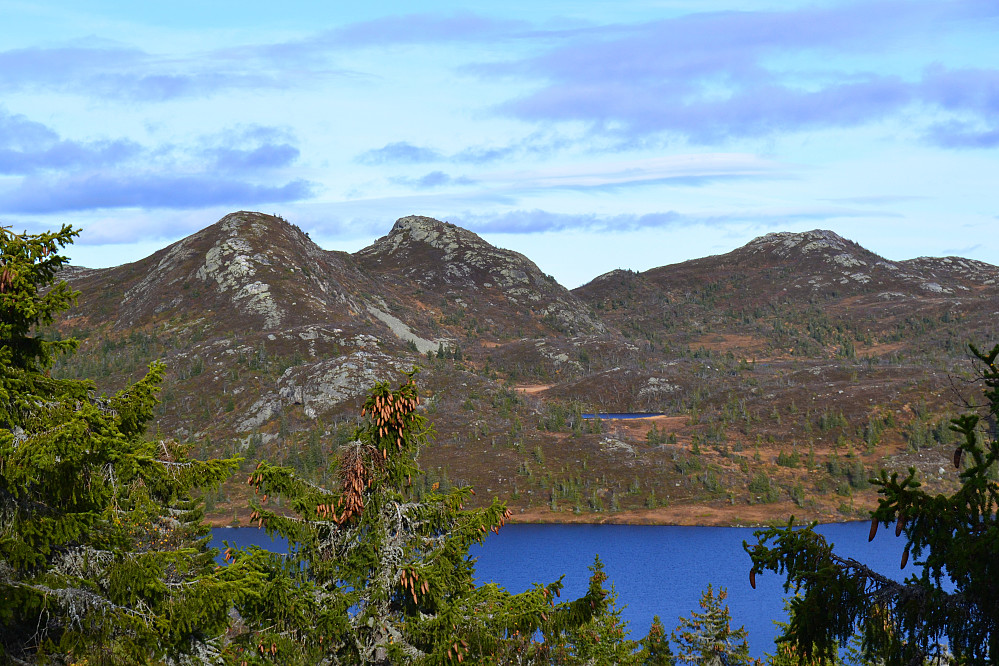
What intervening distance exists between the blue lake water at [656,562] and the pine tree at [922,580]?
54.1 meters

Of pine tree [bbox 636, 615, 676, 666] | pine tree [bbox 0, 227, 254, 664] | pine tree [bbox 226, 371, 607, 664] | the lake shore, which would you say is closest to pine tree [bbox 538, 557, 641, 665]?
pine tree [bbox 636, 615, 676, 666]

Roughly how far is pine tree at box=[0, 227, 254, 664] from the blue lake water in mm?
51976

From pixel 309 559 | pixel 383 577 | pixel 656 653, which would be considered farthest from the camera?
pixel 656 653

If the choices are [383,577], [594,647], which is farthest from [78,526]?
[594,647]

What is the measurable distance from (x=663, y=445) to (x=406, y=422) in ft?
446

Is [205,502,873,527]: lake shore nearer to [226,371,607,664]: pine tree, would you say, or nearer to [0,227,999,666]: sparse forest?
[226,371,607,664]: pine tree

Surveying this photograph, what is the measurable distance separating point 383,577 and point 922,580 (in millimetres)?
8780

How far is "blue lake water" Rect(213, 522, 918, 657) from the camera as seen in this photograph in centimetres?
7081

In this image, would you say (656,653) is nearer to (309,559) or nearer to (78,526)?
(309,559)

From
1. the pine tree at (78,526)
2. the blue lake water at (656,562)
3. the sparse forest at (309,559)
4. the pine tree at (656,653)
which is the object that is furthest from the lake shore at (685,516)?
the pine tree at (78,526)

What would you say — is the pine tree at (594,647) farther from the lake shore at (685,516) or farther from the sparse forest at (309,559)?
the lake shore at (685,516)

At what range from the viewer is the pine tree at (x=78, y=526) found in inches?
398

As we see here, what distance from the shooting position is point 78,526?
10531 millimetres

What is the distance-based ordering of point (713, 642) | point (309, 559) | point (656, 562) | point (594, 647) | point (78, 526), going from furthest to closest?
point (656, 562)
point (713, 642)
point (594, 647)
point (309, 559)
point (78, 526)
